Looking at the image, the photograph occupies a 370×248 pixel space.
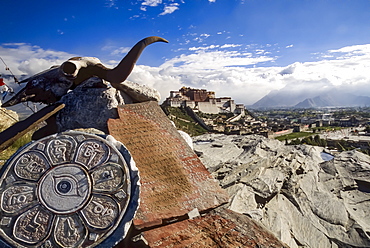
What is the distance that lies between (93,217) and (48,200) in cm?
49

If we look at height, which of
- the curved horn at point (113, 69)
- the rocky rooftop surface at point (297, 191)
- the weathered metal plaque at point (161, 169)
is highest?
the curved horn at point (113, 69)

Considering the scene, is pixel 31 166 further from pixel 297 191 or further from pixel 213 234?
pixel 297 191

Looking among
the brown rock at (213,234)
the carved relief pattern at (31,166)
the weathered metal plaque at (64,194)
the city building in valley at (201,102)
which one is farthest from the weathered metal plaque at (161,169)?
the city building in valley at (201,102)

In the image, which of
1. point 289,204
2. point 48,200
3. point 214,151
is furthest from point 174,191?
point 214,151

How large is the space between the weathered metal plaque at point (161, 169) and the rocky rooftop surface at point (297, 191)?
5.33 feet

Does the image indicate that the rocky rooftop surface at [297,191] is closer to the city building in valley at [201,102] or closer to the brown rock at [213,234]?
the brown rock at [213,234]

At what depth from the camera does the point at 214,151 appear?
11.1 metres

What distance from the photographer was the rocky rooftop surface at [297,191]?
20.6 ft

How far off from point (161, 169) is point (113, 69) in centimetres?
202

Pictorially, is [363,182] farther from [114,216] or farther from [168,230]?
[114,216]

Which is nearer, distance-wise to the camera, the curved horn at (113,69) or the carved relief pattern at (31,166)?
the carved relief pattern at (31,166)

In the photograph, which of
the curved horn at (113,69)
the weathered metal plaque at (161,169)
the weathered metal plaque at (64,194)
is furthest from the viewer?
the curved horn at (113,69)

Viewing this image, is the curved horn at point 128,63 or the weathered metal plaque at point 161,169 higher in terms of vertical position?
the curved horn at point 128,63

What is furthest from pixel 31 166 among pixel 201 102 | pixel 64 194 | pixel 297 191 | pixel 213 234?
pixel 201 102
